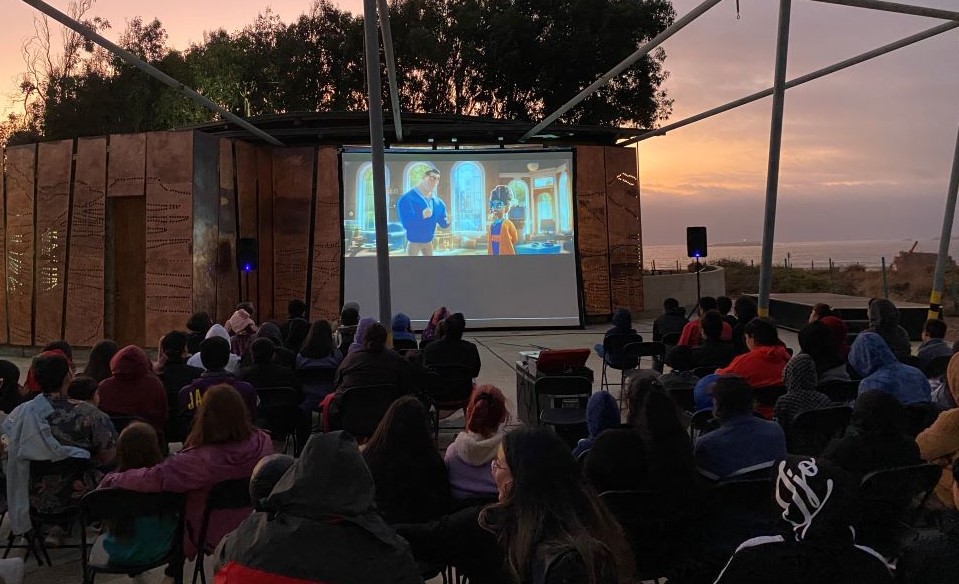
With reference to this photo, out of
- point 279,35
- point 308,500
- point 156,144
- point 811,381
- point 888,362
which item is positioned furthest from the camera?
point 279,35

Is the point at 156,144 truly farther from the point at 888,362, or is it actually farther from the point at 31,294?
the point at 888,362

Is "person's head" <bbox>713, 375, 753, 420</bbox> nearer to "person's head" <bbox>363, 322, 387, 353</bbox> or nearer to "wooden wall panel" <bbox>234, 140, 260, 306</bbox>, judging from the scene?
"person's head" <bbox>363, 322, 387, 353</bbox>

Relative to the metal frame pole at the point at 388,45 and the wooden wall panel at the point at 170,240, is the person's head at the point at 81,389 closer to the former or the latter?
the metal frame pole at the point at 388,45

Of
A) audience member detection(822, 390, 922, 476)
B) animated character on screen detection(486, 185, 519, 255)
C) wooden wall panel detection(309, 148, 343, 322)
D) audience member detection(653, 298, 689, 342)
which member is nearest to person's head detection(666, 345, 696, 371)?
audience member detection(653, 298, 689, 342)

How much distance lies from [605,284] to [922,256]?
14242mm

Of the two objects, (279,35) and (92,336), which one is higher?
(279,35)

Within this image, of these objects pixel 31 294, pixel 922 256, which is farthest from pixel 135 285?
pixel 922 256

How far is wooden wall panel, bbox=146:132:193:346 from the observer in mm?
10773

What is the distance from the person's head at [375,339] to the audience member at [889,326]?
12.0ft

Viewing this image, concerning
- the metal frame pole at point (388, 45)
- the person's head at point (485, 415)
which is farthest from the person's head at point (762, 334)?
the metal frame pole at point (388, 45)

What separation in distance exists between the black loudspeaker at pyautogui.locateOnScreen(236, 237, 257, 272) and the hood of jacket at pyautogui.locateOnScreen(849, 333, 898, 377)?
9733 mm

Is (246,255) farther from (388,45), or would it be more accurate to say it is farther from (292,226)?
(388,45)

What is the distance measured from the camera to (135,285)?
443 inches

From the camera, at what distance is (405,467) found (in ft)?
8.70
